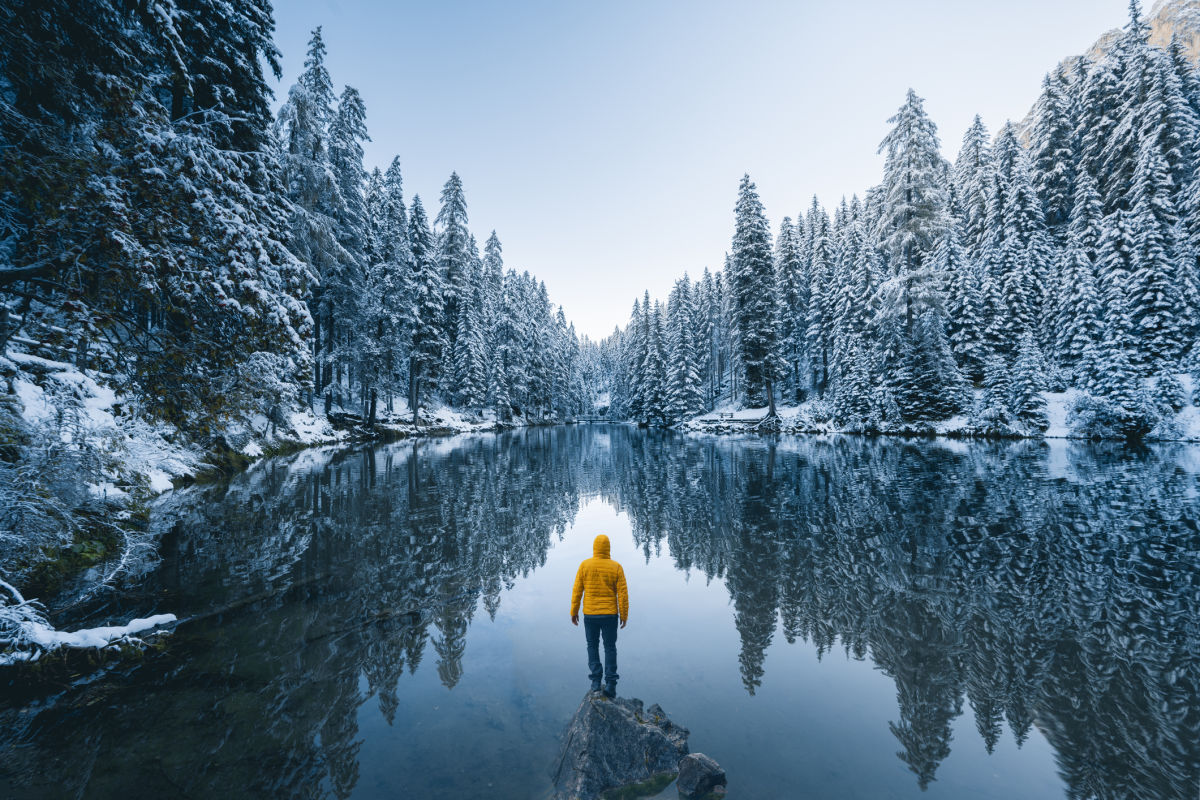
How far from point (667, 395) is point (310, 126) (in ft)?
133

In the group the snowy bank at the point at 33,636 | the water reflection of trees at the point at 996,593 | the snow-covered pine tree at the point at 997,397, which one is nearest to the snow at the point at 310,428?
the water reflection of trees at the point at 996,593

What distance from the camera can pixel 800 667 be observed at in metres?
5.64

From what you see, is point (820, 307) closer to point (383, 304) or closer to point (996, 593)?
point (383, 304)

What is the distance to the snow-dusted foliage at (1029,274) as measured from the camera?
2714cm

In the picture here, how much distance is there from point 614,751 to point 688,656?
2.39 m

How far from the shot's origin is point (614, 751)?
12.8ft

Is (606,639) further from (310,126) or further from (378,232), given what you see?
(378,232)

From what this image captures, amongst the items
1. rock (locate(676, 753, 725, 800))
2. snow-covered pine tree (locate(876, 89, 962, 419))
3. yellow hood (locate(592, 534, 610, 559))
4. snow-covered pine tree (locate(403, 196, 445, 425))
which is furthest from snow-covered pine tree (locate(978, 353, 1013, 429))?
snow-covered pine tree (locate(403, 196, 445, 425))

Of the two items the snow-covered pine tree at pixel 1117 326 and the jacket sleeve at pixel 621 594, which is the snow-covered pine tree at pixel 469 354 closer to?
the jacket sleeve at pixel 621 594

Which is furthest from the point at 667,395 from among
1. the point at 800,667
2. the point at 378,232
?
the point at 800,667

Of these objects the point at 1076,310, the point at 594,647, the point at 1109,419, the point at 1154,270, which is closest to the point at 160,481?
the point at 594,647

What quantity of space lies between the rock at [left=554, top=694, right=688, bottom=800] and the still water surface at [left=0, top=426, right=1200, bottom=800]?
1.17 ft

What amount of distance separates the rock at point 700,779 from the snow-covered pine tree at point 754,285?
3758 cm

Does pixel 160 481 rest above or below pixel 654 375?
below
